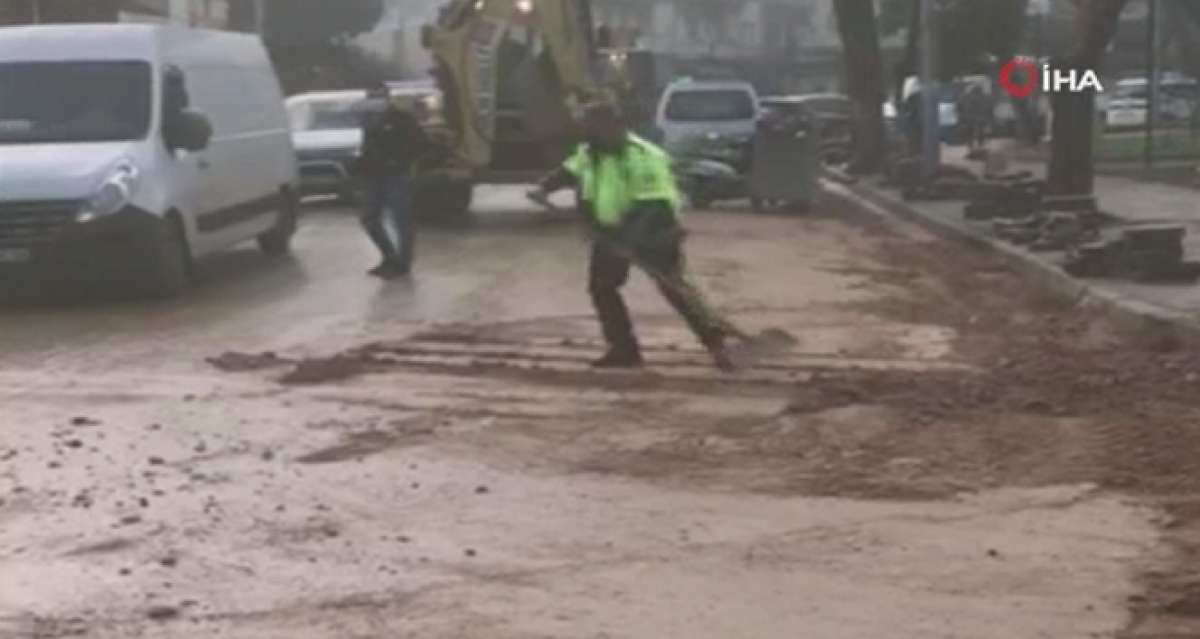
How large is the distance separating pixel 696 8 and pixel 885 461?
333ft

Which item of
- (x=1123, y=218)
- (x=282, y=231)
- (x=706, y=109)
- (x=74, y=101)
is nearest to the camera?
(x=74, y=101)

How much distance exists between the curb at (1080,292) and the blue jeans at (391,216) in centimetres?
527

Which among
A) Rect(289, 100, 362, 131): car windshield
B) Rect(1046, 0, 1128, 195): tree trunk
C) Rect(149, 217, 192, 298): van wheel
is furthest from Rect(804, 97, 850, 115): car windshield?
Rect(149, 217, 192, 298): van wheel

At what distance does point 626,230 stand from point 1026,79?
113 ft

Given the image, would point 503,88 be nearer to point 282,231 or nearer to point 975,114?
point 282,231

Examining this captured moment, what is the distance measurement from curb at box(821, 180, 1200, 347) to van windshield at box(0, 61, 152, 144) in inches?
284

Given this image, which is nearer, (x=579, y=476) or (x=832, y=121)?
(x=579, y=476)

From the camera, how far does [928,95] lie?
3606 centimetres

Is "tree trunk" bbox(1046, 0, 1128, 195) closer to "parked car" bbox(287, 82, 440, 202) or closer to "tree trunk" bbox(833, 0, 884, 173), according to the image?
"parked car" bbox(287, 82, 440, 202)

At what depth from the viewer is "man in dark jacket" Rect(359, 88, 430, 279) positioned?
19859 mm

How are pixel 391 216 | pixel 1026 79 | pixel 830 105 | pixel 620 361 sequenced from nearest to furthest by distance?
pixel 620 361, pixel 391 216, pixel 1026 79, pixel 830 105

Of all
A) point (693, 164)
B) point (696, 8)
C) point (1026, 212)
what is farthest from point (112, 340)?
point (696, 8)

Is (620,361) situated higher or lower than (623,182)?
lower

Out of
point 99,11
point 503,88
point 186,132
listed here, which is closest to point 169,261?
point 186,132
